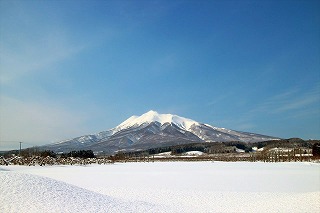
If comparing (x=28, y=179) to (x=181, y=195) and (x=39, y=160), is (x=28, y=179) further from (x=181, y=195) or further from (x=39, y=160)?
(x=39, y=160)

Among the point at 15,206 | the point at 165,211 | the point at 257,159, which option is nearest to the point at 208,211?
the point at 165,211

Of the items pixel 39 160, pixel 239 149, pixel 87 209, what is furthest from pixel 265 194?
pixel 239 149

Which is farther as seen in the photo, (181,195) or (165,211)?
(181,195)

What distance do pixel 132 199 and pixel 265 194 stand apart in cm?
746

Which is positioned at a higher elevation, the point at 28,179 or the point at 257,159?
the point at 28,179

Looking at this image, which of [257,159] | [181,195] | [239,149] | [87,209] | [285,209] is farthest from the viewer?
[239,149]

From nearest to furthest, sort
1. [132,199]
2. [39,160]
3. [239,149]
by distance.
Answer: [132,199] < [39,160] < [239,149]

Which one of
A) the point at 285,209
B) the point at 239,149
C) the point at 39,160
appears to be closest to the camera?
the point at 285,209

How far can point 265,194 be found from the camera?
17.2 m

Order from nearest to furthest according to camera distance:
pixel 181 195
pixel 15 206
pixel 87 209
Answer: pixel 15 206, pixel 87 209, pixel 181 195

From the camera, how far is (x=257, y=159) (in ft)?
240

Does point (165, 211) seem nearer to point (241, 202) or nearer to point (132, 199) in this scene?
point (132, 199)

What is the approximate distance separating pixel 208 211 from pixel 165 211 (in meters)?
1.83

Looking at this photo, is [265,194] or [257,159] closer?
[265,194]
